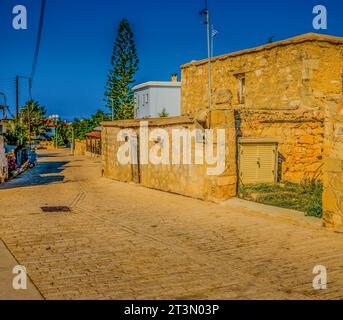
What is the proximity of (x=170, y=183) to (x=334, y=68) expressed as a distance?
7.04m

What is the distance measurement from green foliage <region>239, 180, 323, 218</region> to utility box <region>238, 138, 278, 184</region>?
1.06ft

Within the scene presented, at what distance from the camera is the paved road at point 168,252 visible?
218 inches

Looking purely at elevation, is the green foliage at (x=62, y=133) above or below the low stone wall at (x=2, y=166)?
above

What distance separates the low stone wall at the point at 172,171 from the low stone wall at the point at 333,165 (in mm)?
3976

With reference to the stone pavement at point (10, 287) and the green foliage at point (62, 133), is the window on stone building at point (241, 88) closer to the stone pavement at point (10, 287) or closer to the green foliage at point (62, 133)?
the stone pavement at point (10, 287)

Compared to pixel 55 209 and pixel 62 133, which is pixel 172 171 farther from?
pixel 62 133

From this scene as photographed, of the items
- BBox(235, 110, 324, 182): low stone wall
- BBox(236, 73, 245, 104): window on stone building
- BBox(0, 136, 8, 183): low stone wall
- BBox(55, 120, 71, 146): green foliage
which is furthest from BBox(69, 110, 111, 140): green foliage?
BBox(235, 110, 324, 182): low stone wall

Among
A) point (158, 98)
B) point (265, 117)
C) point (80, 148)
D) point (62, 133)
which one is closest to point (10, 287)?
point (265, 117)

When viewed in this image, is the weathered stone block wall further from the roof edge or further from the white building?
the white building

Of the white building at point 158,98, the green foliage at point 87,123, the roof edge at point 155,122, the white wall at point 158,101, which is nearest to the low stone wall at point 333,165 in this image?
the roof edge at point 155,122

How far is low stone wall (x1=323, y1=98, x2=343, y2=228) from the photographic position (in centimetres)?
852

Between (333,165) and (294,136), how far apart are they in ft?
17.1

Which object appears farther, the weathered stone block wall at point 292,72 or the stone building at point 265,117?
the weathered stone block wall at point 292,72

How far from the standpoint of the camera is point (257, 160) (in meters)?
13.1
